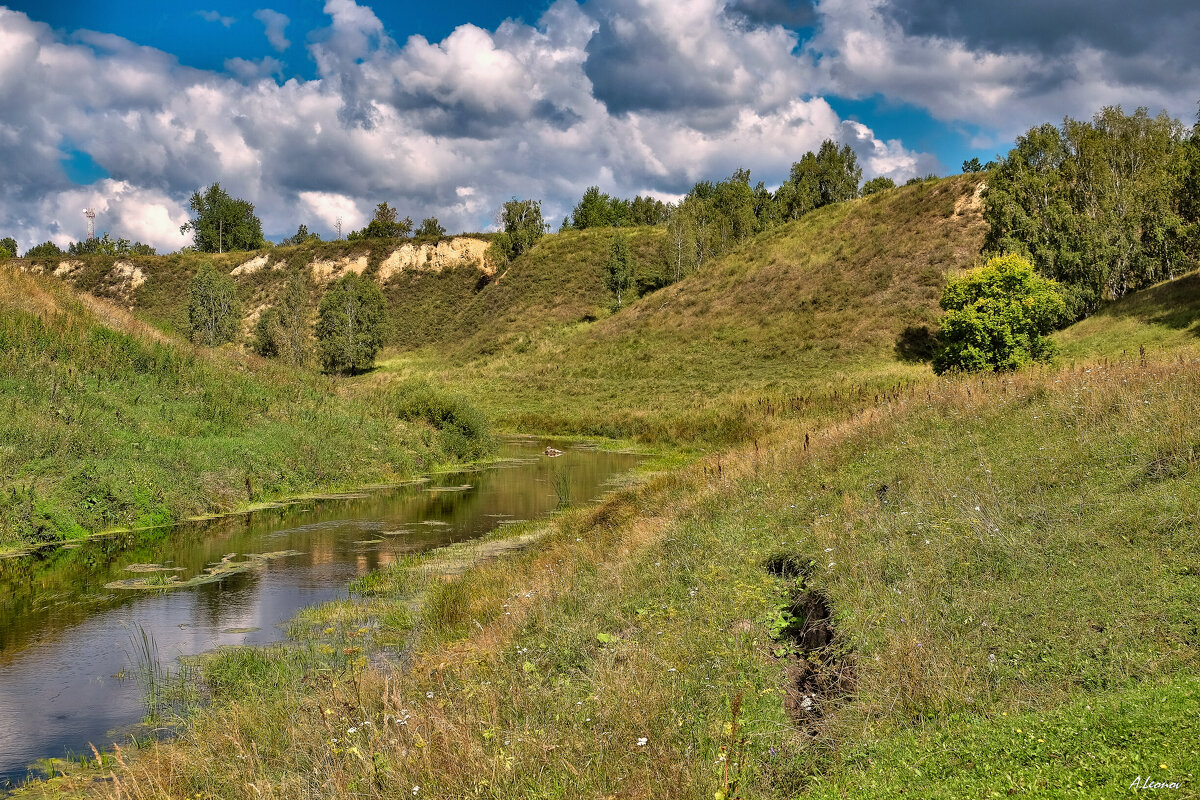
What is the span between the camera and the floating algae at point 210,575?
44.7ft

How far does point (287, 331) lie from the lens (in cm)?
7094

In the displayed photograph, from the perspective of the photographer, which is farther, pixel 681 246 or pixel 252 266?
pixel 252 266

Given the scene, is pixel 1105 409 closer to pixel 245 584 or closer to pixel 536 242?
pixel 245 584

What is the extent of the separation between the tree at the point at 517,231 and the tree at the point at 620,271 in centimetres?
2591

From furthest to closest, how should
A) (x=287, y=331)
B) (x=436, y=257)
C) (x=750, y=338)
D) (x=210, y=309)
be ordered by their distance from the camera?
(x=436, y=257) → (x=287, y=331) → (x=210, y=309) → (x=750, y=338)

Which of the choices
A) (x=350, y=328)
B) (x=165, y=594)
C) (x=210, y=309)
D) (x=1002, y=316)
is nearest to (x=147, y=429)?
(x=165, y=594)

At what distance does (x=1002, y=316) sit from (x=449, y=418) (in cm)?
2788

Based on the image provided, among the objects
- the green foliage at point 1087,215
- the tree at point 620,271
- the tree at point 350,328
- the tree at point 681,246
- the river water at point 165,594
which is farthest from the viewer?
the tree at point 681,246

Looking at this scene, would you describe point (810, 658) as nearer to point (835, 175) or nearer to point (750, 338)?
point (750, 338)

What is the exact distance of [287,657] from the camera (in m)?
9.76

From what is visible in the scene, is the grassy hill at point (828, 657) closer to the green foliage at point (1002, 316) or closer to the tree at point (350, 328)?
the green foliage at point (1002, 316)

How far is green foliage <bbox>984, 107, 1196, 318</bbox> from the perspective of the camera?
44.2 meters

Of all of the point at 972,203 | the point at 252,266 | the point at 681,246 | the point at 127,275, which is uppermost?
the point at 252,266

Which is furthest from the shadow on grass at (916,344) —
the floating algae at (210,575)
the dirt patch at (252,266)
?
the dirt patch at (252,266)
